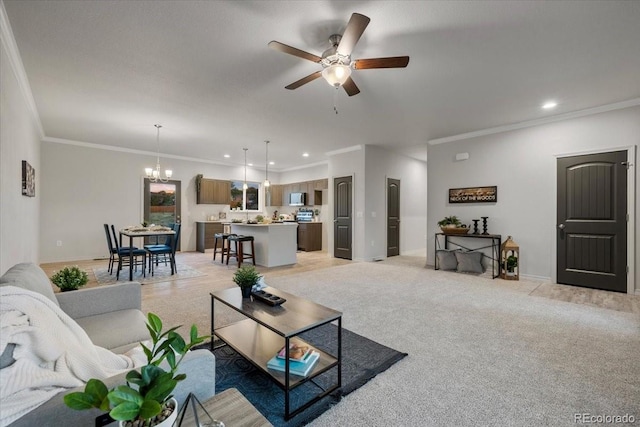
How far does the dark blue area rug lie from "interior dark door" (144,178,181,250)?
652cm

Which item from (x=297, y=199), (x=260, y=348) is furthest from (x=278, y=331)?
(x=297, y=199)

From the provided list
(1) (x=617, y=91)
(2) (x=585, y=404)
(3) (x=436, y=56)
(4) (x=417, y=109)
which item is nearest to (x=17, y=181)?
(3) (x=436, y=56)

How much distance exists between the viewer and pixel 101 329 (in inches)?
68.5

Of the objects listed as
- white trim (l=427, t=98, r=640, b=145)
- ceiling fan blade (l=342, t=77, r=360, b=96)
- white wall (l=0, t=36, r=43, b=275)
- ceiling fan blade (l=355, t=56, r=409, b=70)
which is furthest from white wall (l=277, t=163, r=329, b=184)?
white wall (l=0, t=36, r=43, b=275)

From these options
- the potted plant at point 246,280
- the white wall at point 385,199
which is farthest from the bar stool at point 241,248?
the potted plant at point 246,280

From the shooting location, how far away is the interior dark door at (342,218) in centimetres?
698

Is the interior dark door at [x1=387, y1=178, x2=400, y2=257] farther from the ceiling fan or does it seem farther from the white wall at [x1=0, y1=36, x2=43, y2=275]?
the white wall at [x1=0, y1=36, x2=43, y2=275]

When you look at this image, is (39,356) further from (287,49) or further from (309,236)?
(309,236)

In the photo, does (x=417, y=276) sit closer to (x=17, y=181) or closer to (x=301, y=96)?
(x=301, y=96)

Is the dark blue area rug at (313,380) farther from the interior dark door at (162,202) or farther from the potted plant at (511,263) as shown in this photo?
the interior dark door at (162,202)

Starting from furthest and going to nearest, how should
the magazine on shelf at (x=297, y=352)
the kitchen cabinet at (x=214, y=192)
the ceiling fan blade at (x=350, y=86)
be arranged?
the kitchen cabinet at (x=214, y=192) → the ceiling fan blade at (x=350, y=86) → the magazine on shelf at (x=297, y=352)

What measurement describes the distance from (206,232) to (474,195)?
6.86 meters

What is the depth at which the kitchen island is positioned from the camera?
5922 millimetres

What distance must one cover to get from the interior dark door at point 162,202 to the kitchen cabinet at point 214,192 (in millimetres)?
616
